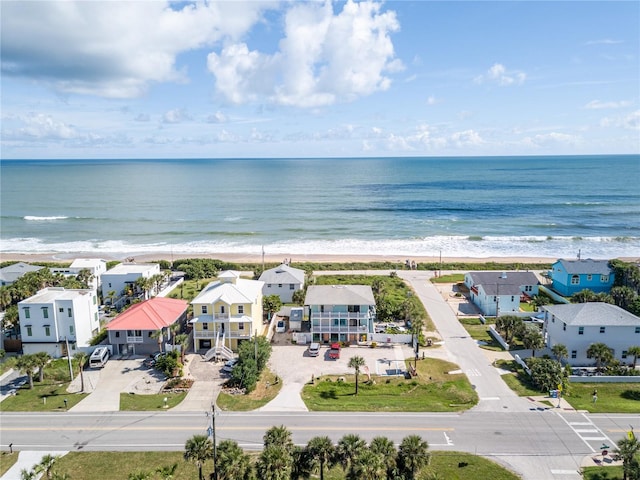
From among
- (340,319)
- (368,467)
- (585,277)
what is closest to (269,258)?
(340,319)

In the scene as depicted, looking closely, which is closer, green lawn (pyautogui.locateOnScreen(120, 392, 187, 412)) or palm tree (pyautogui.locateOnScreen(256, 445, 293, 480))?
palm tree (pyautogui.locateOnScreen(256, 445, 293, 480))

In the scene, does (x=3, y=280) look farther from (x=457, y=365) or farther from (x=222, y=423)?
(x=457, y=365)

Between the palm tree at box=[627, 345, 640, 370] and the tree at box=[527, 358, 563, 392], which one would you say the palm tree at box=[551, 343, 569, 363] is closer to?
the tree at box=[527, 358, 563, 392]

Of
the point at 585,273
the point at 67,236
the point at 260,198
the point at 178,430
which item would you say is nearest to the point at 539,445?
the point at 178,430

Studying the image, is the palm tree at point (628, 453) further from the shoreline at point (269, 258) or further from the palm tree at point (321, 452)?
the shoreline at point (269, 258)

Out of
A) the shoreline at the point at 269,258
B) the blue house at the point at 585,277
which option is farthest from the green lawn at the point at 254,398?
the blue house at the point at 585,277

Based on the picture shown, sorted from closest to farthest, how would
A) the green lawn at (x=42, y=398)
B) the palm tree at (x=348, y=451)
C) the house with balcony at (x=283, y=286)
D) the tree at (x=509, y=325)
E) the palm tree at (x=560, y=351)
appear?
1. the palm tree at (x=348, y=451)
2. the green lawn at (x=42, y=398)
3. the palm tree at (x=560, y=351)
4. the tree at (x=509, y=325)
5. the house with balcony at (x=283, y=286)

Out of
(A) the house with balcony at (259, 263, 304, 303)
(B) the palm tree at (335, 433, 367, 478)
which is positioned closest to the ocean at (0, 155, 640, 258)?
(A) the house with balcony at (259, 263, 304, 303)
